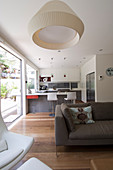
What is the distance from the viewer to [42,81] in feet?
25.3

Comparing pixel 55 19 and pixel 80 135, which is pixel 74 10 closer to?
pixel 55 19

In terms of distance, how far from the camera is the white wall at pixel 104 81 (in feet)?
14.3

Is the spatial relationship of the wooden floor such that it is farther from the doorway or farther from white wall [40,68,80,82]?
white wall [40,68,80,82]

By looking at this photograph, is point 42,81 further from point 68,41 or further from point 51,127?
point 68,41

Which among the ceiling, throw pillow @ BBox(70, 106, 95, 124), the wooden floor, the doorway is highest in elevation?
the ceiling

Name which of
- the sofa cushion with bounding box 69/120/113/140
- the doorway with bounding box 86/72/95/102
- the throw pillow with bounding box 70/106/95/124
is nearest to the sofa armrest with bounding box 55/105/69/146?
the sofa cushion with bounding box 69/120/113/140

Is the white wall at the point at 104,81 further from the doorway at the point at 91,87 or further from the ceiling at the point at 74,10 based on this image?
the ceiling at the point at 74,10

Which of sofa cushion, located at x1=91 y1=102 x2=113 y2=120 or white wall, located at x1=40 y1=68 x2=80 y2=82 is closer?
sofa cushion, located at x1=91 y1=102 x2=113 y2=120

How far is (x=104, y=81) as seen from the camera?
173 inches

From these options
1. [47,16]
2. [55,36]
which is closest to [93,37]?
[55,36]

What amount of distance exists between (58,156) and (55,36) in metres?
1.96

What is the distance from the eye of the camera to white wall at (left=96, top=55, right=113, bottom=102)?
14.3ft

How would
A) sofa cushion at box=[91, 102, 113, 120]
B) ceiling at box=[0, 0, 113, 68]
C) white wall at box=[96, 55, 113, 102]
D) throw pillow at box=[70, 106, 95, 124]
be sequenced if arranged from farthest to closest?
white wall at box=[96, 55, 113, 102]
sofa cushion at box=[91, 102, 113, 120]
throw pillow at box=[70, 106, 95, 124]
ceiling at box=[0, 0, 113, 68]

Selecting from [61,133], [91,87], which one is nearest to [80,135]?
[61,133]
